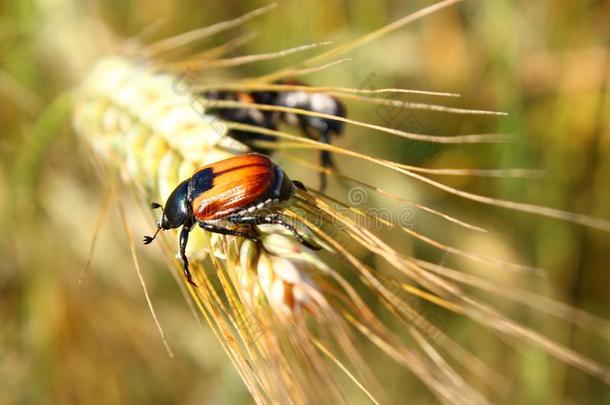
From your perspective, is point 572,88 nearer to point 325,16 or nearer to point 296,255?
point 325,16

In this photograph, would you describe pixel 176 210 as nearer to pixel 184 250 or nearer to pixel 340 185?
pixel 184 250

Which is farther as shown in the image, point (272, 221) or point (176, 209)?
point (176, 209)

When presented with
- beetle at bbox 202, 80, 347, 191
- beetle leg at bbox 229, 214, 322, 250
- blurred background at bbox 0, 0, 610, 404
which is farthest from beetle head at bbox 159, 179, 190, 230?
blurred background at bbox 0, 0, 610, 404

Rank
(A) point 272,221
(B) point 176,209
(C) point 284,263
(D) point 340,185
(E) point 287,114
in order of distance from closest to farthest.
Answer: (C) point 284,263, (A) point 272,221, (B) point 176,209, (E) point 287,114, (D) point 340,185

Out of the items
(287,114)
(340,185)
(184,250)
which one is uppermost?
(287,114)

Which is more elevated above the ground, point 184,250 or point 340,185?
point 184,250

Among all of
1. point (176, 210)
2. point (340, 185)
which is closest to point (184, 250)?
point (176, 210)

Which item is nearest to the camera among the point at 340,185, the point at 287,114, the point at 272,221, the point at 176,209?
the point at 272,221

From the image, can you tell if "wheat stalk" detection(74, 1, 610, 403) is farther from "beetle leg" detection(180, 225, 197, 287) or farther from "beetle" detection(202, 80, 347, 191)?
"beetle" detection(202, 80, 347, 191)
